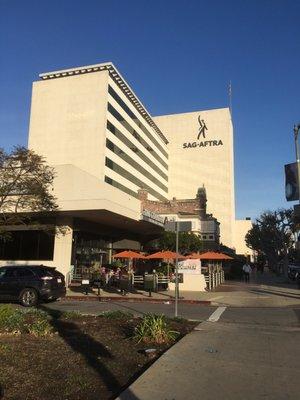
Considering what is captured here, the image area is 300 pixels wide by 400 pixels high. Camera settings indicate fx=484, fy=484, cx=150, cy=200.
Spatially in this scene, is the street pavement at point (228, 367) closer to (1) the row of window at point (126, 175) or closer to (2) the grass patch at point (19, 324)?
(2) the grass patch at point (19, 324)

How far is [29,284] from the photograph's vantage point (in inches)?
779

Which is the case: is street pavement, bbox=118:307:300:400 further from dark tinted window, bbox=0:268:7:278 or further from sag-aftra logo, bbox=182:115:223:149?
sag-aftra logo, bbox=182:115:223:149

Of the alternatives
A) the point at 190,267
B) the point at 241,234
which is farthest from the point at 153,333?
the point at 241,234


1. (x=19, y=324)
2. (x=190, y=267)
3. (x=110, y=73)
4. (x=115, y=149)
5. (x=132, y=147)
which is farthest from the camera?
(x=132, y=147)

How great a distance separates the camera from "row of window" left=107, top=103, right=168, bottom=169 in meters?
81.0

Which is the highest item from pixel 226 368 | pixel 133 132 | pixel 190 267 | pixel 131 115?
pixel 131 115

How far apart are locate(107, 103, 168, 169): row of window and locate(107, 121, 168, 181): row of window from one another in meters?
2.20

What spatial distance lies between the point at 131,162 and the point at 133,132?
19.3 feet

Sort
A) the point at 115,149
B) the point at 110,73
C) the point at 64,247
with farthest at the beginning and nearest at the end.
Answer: the point at 115,149 < the point at 110,73 < the point at 64,247

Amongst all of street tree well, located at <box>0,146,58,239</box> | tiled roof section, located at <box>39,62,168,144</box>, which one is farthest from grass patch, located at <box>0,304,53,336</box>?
tiled roof section, located at <box>39,62,168,144</box>

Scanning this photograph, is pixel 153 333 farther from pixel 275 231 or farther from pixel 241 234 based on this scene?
pixel 241 234

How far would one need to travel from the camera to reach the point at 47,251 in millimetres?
31156

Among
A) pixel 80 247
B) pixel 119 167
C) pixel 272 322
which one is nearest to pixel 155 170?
pixel 119 167

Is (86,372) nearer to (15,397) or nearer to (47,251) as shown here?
(15,397)
